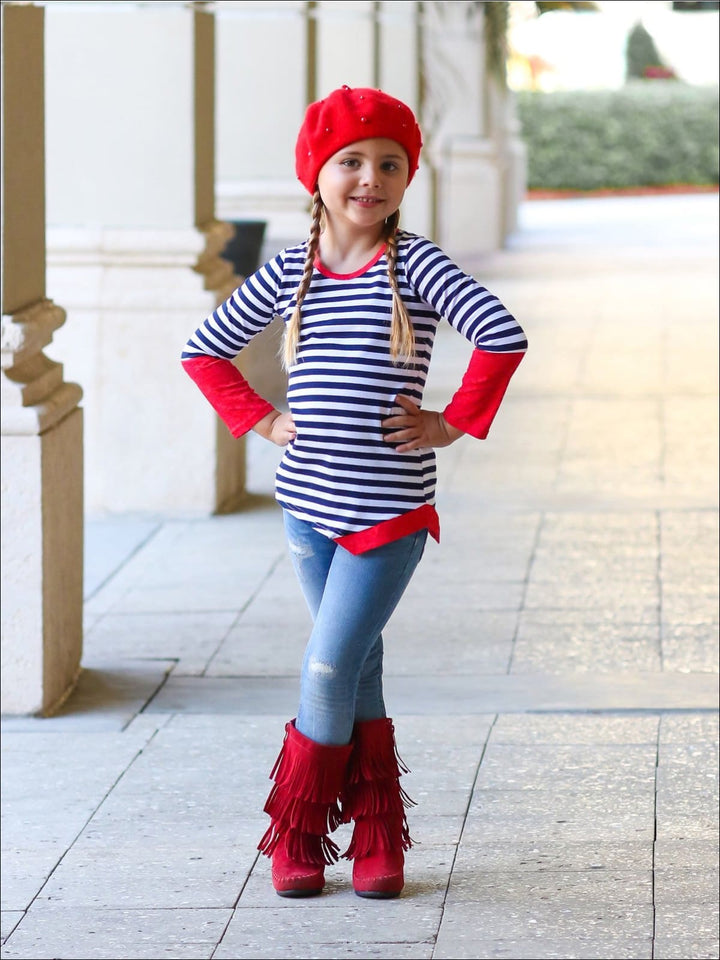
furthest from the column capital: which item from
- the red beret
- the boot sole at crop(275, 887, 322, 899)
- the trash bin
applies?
the trash bin

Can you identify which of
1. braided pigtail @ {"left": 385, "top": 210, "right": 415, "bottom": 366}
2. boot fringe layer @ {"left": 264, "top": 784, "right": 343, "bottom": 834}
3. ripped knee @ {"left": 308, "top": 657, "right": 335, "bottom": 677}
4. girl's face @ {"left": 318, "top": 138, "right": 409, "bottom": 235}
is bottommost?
boot fringe layer @ {"left": 264, "top": 784, "right": 343, "bottom": 834}

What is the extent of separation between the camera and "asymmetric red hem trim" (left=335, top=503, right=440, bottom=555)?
2.96 metres

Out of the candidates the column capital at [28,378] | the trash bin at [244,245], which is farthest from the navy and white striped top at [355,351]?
the trash bin at [244,245]

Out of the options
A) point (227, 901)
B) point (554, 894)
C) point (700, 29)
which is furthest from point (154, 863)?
point (700, 29)

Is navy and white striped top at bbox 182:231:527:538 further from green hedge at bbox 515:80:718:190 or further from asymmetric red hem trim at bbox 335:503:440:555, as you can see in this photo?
green hedge at bbox 515:80:718:190

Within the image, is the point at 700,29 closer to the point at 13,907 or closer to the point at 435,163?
the point at 13,907

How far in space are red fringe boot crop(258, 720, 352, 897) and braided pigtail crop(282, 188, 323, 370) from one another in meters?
0.88

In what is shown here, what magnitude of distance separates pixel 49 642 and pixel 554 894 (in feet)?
6.69

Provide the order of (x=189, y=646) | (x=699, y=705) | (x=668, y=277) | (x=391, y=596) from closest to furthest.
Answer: (x=391, y=596)
(x=699, y=705)
(x=189, y=646)
(x=668, y=277)

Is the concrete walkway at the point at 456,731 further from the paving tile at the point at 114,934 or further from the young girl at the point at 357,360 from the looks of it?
the young girl at the point at 357,360

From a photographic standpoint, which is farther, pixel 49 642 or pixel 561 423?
pixel 561 423

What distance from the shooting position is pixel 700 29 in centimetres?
445

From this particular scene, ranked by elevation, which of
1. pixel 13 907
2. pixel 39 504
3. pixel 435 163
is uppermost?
pixel 435 163

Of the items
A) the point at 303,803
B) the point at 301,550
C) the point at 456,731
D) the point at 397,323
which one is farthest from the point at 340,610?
the point at 456,731
